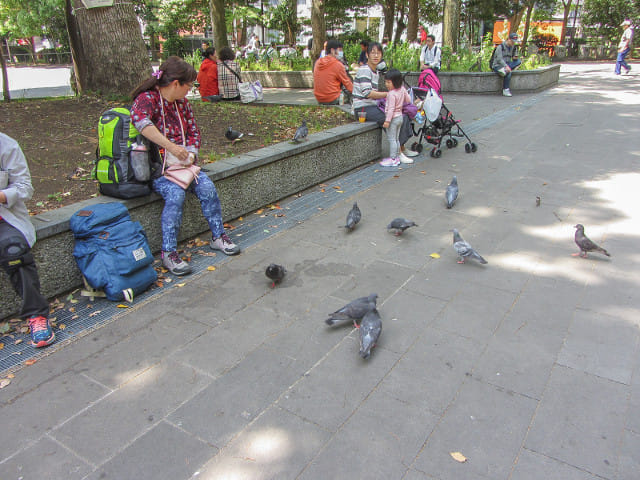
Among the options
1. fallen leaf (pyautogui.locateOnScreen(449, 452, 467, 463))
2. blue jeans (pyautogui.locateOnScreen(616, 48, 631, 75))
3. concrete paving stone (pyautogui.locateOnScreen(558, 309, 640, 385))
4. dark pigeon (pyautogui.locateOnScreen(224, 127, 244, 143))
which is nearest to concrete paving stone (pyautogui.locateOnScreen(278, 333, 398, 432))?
fallen leaf (pyautogui.locateOnScreen(449, 452, 467, 463))

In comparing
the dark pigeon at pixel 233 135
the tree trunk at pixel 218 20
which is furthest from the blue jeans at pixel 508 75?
the dark pigeon at pixel 233 135

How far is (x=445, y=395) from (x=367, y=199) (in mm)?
3892

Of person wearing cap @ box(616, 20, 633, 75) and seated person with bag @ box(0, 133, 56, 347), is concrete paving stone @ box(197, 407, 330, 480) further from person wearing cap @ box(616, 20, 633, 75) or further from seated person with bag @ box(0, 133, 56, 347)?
person wearing cap @ box(616, 20, 633, 75)

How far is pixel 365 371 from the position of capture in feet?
10.3

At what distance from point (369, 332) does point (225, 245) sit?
2.18 meters

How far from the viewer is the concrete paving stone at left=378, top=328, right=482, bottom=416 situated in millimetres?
2887

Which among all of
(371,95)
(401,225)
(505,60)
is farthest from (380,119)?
(505,60)

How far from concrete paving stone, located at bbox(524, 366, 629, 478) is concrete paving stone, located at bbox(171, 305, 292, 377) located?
189 cm

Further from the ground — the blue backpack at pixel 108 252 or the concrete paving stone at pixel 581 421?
the blue backpack at pixel 108 252

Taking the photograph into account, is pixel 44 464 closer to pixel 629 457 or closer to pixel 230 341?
pixel 230 341

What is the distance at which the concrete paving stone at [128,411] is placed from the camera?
103 inches

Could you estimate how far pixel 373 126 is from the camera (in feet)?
26.5

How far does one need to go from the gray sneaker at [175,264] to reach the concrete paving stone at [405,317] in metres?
1.90

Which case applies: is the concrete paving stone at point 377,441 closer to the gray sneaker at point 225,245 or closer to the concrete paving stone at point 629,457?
the concrete paving stone at point 629,457
